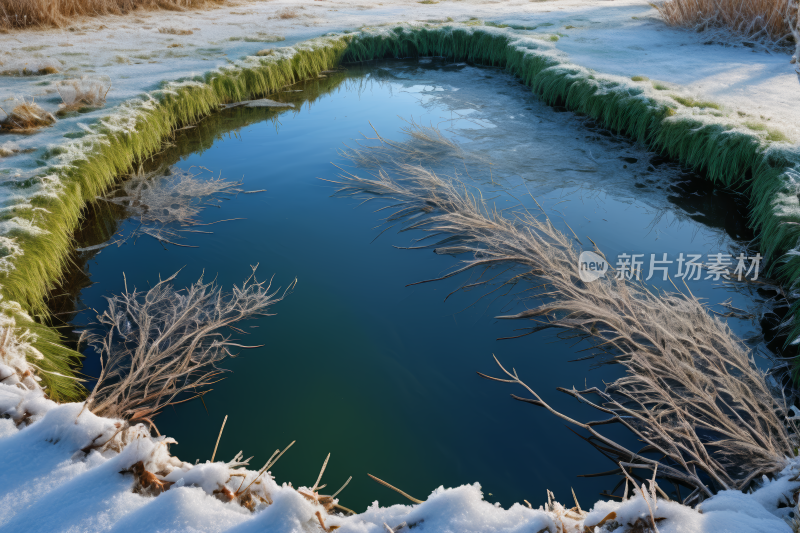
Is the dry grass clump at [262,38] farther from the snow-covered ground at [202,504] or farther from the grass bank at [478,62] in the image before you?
the snow-covered ground at [202,504]

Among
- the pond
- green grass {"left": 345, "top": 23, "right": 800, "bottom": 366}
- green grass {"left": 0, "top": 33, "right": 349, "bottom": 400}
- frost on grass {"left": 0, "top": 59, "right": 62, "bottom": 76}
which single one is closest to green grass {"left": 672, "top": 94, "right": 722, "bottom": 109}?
green grass {"left": 345, "top": 23, "right": 800, "bottom": 366}

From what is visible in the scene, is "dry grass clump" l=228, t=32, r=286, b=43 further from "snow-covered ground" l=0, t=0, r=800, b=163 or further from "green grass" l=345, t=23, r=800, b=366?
"green grass" l=345, t=23, r=800, b=366

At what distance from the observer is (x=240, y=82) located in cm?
591

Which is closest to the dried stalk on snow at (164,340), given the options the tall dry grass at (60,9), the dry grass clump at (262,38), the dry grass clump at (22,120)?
the dry grass clump at (22,120)

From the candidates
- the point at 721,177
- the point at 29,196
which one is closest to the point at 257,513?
the point at 29,196

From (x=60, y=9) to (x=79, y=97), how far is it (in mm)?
5447

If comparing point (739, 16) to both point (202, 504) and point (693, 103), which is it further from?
point (202, 504)

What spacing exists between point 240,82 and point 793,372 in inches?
245

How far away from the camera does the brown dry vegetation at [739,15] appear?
252 inches

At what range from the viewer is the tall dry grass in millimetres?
7312

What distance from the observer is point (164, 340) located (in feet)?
7.91

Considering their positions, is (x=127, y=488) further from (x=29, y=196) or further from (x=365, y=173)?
(x=365, y=173)

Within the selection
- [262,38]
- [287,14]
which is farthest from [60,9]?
[287,14]

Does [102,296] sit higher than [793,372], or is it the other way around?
[102,296]
